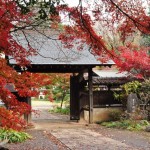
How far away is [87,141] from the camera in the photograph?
32.8 feet

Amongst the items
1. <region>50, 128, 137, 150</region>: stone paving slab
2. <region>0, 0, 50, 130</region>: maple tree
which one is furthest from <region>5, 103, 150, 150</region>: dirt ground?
<region>0, 0, 50, 130</region>: maple tree

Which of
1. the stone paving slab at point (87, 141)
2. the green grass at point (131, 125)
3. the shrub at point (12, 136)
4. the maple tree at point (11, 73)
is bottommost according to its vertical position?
the stone paving slab at point (87, 141)

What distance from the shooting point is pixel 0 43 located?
673 centimetres

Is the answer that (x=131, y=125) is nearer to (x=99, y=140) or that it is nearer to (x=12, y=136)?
(x=99, y=140)

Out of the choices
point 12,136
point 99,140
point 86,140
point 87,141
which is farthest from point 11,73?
point 99,140

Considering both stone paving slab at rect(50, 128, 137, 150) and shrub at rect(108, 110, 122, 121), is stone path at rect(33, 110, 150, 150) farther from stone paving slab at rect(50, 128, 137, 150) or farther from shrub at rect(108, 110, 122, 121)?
shrub at rect(108, 110, 122, 121)

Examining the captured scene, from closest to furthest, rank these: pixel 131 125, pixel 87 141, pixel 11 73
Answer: pixel 11 73
pixel 87 141
pixel 131 125

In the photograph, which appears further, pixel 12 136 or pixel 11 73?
pixel 12 136

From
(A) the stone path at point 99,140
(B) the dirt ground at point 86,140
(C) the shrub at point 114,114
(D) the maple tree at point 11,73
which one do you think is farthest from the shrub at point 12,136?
(C) the shrub at point 114,114

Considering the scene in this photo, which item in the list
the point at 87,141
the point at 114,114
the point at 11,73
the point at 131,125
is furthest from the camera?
the point at 114,114

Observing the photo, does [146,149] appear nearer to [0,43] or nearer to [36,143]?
[36,143]

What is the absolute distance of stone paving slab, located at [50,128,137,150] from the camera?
353 inches

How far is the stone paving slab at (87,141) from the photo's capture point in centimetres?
896

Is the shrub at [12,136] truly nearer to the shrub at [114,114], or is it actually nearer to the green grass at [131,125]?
the green grass at [131,125]
